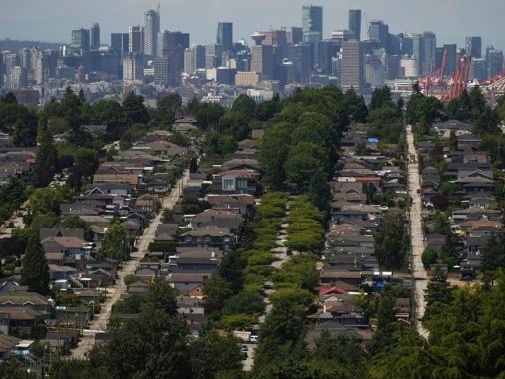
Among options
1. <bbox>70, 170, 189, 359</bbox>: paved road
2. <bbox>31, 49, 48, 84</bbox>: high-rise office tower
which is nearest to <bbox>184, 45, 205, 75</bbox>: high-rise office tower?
<bbox>31, 49, 48, 84</bbox>: high-rise office tower

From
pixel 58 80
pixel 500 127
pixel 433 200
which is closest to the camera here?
pixel 433 200

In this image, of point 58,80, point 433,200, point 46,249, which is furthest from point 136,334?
point 58,80

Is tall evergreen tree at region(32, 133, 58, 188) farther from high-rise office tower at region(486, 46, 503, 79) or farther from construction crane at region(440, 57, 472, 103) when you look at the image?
high-rise office tower at region(486, 46, 503, 79)

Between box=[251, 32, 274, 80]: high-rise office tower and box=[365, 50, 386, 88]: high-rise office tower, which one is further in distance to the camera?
box=[251, 32, 274, 80]: high-rise office tower

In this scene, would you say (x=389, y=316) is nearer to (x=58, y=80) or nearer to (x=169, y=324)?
(x=169, y=324)

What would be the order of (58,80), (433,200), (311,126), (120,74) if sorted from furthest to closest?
(120,74), (58,80), (311,126), (433,200)

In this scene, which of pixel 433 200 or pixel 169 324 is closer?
pixel 169 324

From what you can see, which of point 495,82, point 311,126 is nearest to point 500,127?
point 311,126
